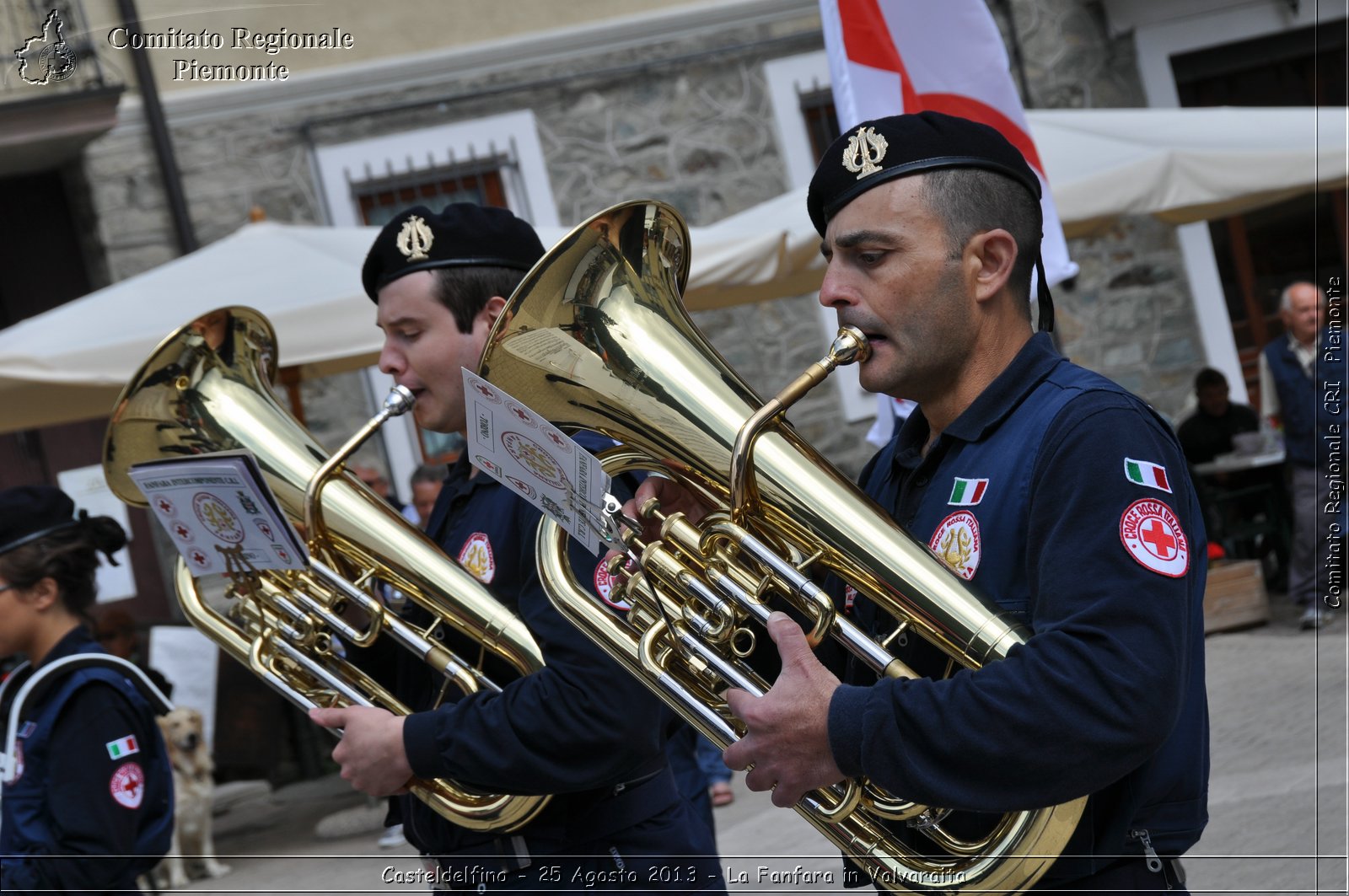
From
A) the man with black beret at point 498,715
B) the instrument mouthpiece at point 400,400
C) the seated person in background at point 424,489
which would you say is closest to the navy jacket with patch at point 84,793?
the man with black beret at point 498,715

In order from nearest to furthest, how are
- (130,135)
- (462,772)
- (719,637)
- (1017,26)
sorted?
(719,637) → (462,772) → (130,135) → (1017,26)

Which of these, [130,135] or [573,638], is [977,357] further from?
[130,135]

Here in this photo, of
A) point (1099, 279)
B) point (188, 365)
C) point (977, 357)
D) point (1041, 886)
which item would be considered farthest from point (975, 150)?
point (1099, 279)

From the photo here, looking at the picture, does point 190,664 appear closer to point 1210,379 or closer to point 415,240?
point 415,240

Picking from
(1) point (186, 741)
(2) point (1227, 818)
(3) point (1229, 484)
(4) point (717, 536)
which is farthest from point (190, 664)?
(3) point (1229, 484)

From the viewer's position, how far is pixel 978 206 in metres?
1.75

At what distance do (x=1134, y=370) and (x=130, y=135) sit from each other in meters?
7.07

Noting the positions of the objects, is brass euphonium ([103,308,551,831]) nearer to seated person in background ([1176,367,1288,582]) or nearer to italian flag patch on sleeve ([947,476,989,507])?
italian flag patch on sleeve ([947,476,989,507])

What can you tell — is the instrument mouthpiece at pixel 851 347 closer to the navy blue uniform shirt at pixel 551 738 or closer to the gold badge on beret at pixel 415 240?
the navy blue uniform shirt at pixel 551 738

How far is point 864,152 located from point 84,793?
6.28ft

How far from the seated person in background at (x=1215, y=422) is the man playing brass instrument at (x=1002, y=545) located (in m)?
7.38

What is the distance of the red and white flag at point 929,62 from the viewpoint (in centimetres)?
386

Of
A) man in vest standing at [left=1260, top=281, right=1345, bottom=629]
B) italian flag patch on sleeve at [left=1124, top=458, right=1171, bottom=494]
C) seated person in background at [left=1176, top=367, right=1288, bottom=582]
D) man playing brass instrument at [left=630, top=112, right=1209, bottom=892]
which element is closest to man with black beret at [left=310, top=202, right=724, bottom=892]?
man playing brass instrument at [left=630, top=112, right=1209, bottom=892]

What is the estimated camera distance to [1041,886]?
1.66m
